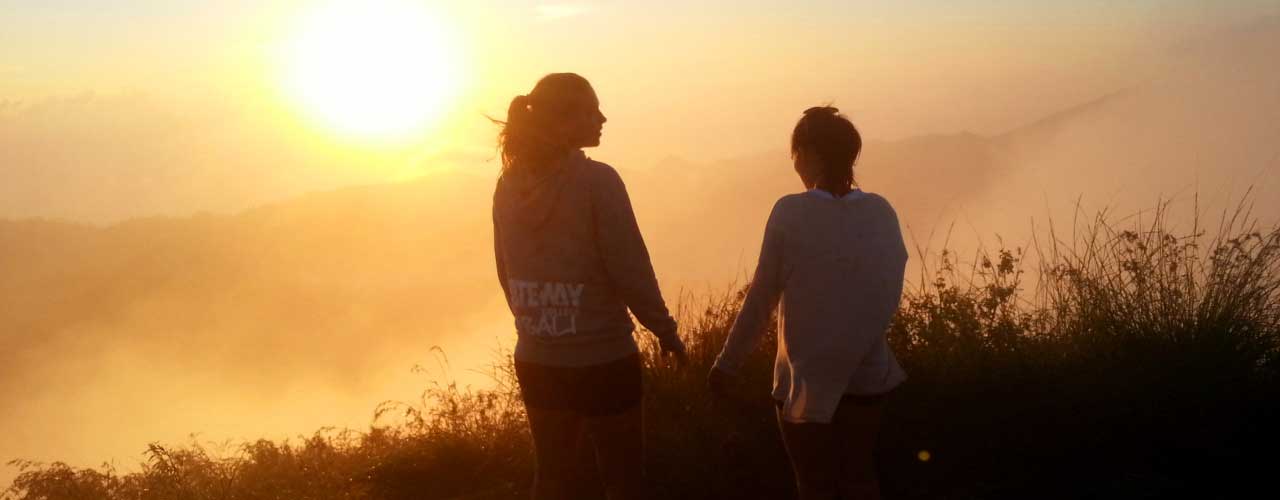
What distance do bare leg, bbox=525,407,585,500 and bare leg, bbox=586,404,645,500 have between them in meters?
0.08

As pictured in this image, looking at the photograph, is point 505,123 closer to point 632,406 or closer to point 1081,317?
point 632,406

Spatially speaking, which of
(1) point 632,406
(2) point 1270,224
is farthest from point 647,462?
(2) point 1270,224

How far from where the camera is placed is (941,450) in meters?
5.01

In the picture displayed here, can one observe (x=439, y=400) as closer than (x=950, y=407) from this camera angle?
No

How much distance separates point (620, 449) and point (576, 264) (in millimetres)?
542

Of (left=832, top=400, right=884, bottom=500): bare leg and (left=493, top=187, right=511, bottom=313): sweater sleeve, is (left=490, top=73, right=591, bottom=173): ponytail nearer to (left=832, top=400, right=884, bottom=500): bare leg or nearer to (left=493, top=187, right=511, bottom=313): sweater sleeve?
(left=493, top=187, right=511, bottom=313): sweater sleeve

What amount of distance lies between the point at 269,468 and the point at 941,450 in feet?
11.3

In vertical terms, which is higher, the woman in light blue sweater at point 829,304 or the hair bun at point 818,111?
Result: the hair bun at point 818,111

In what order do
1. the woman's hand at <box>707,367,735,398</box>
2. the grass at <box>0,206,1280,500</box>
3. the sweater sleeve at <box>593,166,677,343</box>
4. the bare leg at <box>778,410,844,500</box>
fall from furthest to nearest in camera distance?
1. the grass at <box>0,206,1280,500</box>
2. the woman's hand at <box>707,367,735,398</box>
3. the bare leg at <box>778,410,844,500</box>
4. the sweater sleeve at <box>593,166,677,343</box>

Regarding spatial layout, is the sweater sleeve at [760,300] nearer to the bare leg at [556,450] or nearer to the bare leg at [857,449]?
the bare leg at [857,449]

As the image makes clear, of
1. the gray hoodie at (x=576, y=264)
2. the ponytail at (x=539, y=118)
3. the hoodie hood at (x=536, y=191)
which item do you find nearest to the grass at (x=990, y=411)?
the gray hoodie at (x=576, y=264)

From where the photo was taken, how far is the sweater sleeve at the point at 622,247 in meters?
2.87

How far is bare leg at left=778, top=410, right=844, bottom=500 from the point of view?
299 centimetres

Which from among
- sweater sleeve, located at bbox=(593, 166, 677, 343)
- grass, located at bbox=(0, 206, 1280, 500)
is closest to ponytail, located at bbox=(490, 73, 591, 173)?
sweater sleeve, located at bbox=(593, 166, 677, 343)
